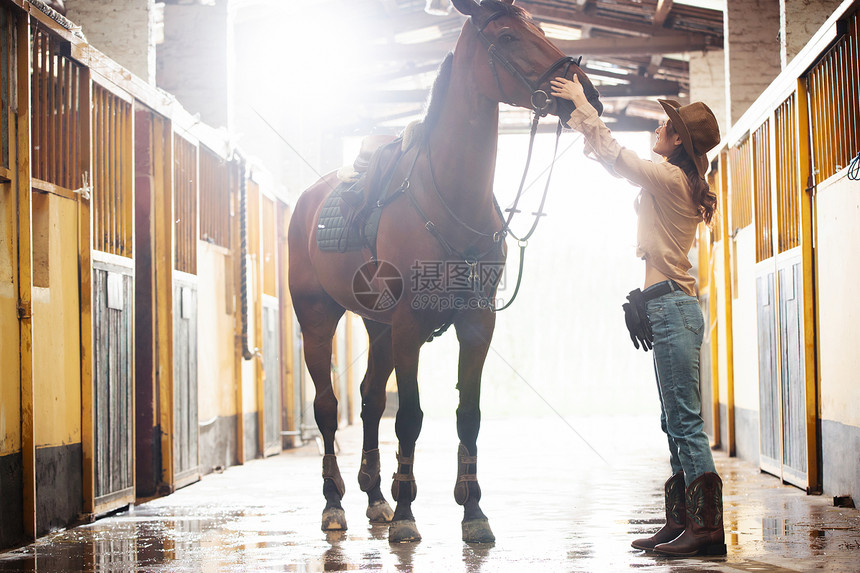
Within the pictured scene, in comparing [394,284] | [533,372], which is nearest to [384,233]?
[394,284]

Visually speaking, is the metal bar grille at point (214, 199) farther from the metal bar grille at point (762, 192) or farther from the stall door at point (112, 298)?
the metal bar grille at point (762, 192)

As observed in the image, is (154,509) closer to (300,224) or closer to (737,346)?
(300,224)

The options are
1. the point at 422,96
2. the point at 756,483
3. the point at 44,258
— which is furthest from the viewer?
the point at 422,96

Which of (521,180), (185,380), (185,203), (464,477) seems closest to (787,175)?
(521,180)

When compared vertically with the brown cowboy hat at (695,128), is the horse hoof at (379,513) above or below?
below

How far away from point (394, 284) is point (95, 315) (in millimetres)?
1933

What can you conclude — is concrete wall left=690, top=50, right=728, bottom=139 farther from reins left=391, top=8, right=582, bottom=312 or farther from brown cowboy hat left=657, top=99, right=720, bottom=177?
brown cowboy hat left=657, top=99, right=720, bottom=177

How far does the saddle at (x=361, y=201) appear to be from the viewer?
3.91 meters

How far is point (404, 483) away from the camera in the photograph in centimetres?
376

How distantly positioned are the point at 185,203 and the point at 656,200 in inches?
164

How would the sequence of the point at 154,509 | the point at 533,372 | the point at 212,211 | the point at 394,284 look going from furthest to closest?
the point at 533,372
the point at 212,211
the point at 154,509
the point at 394,284

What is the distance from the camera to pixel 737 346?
7.82 m

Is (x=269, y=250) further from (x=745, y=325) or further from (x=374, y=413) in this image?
(x=374, y=413)

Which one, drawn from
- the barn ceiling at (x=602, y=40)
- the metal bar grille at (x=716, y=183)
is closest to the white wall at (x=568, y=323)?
the barn ceiling at (x=602, y=40)
